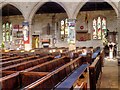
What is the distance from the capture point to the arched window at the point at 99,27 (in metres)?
20.7

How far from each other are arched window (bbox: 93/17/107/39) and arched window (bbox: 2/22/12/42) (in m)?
8.33

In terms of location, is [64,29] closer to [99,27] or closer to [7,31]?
[99,27]

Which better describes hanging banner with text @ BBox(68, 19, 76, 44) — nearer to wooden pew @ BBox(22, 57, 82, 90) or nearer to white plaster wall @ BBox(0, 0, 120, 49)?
white plaster wall @ BBox(0, 0, 120, 49)

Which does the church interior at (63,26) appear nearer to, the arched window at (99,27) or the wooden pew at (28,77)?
the arched window at (99,27)

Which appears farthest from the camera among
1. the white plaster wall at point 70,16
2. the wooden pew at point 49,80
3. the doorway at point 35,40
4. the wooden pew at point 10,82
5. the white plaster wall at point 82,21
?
the doorway at point 35,40

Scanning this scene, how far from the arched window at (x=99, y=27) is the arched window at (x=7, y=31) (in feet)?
27.3

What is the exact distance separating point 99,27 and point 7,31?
913 centimetres

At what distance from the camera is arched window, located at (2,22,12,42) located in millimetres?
23219

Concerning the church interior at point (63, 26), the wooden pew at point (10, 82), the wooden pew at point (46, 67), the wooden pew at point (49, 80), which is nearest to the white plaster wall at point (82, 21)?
the church interior at point (63, 26)

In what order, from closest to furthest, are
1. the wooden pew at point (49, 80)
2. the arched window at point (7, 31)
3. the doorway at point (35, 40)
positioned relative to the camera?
the wooden pew at point (49, 80)
the doorway at point (35, 40)
the arched window at point (7, 31)

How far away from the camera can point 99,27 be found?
20.8 metres

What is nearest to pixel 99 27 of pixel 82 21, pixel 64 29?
pixel 82 21

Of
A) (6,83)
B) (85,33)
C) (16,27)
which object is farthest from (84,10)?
(6,83)

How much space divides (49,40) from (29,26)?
12.3ft
